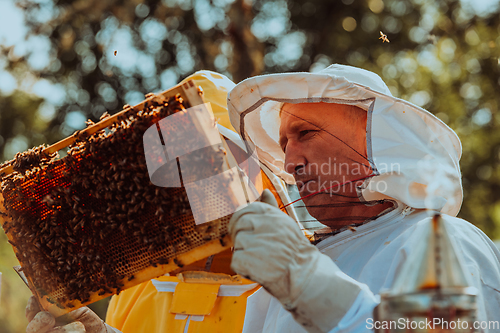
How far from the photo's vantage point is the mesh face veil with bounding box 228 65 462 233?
1939 mm

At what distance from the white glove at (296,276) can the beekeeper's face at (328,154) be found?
816mm

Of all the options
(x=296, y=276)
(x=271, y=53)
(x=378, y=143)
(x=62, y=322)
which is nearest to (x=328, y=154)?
(x=378, y=143)

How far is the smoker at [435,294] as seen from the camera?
821 millimetres

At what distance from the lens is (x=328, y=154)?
231 centimetres

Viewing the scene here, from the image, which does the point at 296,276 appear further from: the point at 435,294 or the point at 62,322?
the point at 62,322

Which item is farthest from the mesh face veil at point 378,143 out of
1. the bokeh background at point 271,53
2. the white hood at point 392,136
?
the bokeh background at point 271,53

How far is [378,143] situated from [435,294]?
133 centimetres

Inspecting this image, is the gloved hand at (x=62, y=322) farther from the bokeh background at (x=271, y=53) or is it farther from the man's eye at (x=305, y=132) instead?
the bokeh background at (x=271, y=53)

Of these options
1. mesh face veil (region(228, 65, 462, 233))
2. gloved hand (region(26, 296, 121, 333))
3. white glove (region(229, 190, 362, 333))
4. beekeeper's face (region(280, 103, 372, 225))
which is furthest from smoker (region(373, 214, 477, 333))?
gloved hand (region(26, 296, 121, 333))

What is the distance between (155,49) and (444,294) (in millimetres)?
8561

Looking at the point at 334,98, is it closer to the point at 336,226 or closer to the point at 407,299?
the point at 336,226

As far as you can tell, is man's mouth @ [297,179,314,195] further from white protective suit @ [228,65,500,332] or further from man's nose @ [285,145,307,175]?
white protective suit @ [228,65,500,332]

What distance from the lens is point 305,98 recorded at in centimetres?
227

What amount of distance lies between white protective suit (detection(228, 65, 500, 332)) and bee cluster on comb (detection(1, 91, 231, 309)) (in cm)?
71
